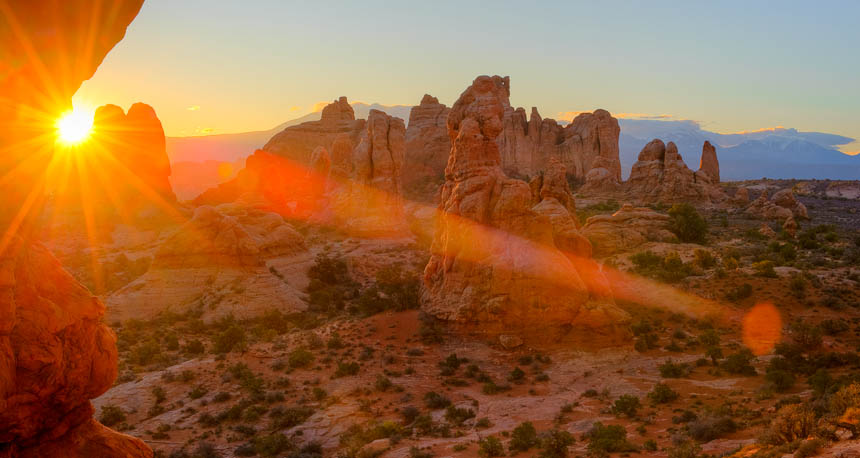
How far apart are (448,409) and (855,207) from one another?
8721 centimetres

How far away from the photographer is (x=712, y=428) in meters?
15.3

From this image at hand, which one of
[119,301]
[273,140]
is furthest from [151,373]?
[273,140]

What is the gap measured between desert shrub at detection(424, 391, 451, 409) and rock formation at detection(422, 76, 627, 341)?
6.33m

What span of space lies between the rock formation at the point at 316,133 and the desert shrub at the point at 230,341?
75501mm

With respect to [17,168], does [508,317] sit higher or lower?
lower

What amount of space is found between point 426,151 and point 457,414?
7829 centimetres

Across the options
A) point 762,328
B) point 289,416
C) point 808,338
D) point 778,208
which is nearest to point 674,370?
point 808,338

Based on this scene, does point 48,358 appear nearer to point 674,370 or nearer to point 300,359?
point 300,359

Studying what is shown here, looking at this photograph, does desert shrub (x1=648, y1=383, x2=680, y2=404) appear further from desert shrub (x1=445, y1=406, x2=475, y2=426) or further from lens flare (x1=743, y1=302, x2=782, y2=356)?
lens flare (x1=743, y1=302, x2=782, y2=356)

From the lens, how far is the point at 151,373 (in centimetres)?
2466

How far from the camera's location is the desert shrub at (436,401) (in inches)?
830

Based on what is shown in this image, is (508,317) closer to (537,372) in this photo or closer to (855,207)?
(537,372)

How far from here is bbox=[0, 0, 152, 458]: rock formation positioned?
9117mm

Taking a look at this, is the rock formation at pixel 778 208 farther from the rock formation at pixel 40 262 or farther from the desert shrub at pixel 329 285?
the rock formation at pixel 40 262
